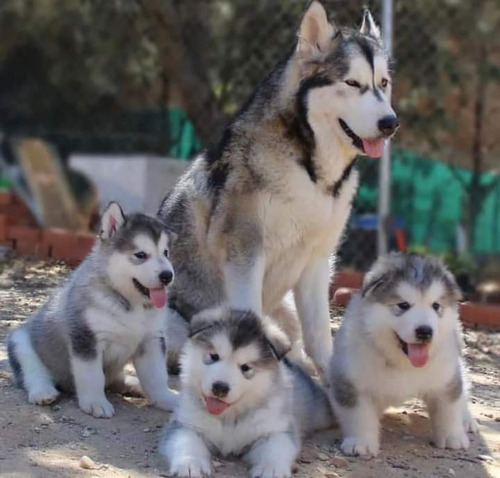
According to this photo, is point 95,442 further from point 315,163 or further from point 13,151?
point 13,151

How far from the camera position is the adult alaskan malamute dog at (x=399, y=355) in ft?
15.1

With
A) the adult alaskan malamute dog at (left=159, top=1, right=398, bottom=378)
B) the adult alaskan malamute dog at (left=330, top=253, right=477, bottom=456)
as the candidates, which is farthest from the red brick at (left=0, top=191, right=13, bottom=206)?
the adult alaskan malamute dog at (left=330, top=253, right=477, bottom=456)

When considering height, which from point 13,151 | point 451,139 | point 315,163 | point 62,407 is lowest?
point 13,151

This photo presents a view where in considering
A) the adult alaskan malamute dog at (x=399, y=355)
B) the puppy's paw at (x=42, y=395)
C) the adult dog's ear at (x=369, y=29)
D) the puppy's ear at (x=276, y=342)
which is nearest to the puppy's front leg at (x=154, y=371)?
the puppy's paw at (x=42, y=395)

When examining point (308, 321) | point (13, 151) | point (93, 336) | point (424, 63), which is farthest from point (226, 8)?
point (93, 336)

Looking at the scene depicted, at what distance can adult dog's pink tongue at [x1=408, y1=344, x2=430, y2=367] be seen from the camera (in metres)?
4.56

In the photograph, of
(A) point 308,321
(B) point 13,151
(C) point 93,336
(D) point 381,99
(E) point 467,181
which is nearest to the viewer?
(C) point 93,336

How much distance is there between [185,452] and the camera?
4250 mm

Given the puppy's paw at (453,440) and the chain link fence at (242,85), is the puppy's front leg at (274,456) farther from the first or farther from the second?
the chain link fence at (242,85)

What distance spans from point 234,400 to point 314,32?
232 cm

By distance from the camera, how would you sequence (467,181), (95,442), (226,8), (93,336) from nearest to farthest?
(95,442) < (93,336) < (467,181) < (226,8)

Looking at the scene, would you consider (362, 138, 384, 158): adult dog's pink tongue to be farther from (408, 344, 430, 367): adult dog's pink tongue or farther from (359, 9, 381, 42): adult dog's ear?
(408, 344, 430, 367): adult dog's pink tongue

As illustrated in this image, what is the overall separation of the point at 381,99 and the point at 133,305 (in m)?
1.72

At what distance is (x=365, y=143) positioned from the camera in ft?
18.2
